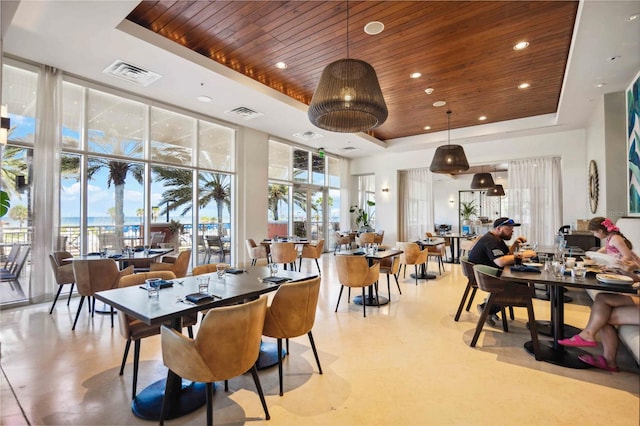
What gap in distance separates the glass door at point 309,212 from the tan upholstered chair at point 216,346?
779 cm

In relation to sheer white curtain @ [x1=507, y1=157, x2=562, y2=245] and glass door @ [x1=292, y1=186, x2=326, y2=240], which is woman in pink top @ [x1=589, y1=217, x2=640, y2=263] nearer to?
sheer white curtain @ [x1=507, y1=157, x2=562, y2=245]

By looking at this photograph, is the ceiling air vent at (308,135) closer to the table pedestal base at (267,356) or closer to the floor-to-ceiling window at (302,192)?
the floor-to-ceiling window at (302,192)

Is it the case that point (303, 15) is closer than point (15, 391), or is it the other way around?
point (15, 391)

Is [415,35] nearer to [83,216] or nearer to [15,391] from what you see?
[15,391]

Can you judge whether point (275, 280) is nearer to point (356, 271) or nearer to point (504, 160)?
point (356, 271)

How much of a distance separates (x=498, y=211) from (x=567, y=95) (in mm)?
8379

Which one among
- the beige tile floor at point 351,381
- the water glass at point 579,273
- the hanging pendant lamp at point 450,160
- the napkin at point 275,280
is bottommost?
the beige tile floor at point 351,381

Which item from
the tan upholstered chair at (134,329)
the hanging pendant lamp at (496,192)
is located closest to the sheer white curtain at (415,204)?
the hanging pendant lamp at (496,192)

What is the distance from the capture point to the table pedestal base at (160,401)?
217 centimetres

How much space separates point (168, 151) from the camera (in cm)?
652

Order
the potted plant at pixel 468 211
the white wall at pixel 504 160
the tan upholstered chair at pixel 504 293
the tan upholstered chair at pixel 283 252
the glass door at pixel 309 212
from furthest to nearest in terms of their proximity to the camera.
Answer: the potted plant at pixel 468 211
the glass door at pixel 309 212
the white wall at pixel 504 160
the tan upholstered chair at pixel 283 252
the tan upholstered chair at pixel 504 293

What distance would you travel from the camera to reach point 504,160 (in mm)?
8625

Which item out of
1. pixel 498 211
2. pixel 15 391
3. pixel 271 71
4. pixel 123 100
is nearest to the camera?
pixel 15 391

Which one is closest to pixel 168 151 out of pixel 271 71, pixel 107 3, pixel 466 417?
pixel 271 71
